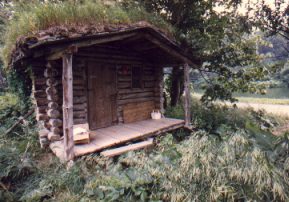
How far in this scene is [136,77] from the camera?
9.92 meters

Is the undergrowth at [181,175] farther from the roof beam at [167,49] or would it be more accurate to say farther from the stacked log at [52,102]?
the roof beam at [167,49]

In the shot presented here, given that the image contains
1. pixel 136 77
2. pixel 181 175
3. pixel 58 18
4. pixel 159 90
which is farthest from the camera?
pixel 159 90

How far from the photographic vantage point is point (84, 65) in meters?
7.92

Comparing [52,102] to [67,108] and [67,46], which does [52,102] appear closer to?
[67,108]

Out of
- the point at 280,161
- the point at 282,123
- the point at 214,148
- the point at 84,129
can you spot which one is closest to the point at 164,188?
the point at 214,148

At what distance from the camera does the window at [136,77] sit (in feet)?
31.9

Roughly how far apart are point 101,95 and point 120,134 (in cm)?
167

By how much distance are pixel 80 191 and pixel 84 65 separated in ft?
13.7

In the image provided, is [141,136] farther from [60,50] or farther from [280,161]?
[280,161]

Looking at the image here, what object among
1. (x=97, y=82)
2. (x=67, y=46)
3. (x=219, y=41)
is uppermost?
(x=219, y=41)

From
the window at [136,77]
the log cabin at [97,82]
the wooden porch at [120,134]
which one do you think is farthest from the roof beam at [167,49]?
the wooden porch at [120,134]

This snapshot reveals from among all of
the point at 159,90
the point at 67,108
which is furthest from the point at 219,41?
the point at 67,108

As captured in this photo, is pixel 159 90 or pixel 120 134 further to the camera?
pixel 159 90

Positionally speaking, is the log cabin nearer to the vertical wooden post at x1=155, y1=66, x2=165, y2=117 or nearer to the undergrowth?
the vertical wooden post at x1=155, y1=66, x2=165, y2=117
